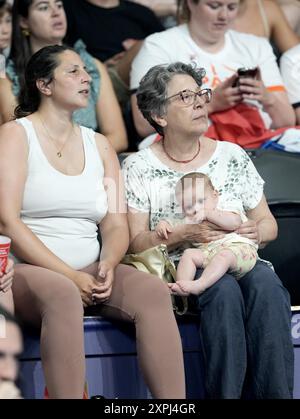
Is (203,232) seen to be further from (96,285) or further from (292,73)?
(292,73)

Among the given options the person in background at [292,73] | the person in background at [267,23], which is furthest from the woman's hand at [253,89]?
the person in background at [267,23]

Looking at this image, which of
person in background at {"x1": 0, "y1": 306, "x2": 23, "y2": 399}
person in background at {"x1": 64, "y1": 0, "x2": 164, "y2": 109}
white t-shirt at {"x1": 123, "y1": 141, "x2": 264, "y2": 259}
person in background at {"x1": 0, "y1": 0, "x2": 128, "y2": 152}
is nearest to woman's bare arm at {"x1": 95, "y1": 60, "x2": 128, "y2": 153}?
person in background at {"x1": 0, "y1": 0, "x2": 128, "y2": 152}

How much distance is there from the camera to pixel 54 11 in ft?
13.9

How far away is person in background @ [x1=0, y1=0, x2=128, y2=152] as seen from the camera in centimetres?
418

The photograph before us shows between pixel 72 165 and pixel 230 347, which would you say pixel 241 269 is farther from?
pixel 72 165

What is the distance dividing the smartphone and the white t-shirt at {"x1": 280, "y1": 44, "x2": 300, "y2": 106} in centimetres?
39

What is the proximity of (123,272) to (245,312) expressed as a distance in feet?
1.32

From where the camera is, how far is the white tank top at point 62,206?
333 cm

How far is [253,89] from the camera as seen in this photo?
4094mm

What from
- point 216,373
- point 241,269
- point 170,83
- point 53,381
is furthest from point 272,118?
point 53,381

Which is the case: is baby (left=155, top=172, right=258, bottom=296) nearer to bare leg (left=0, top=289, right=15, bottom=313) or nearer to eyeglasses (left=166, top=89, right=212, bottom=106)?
eyeglasses (left=166, top=89, right=212, bottom=106)

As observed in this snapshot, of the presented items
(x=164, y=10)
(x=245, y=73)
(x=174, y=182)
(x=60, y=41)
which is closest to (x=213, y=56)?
(x=245, y=73)

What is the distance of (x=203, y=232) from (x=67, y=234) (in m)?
0.44
